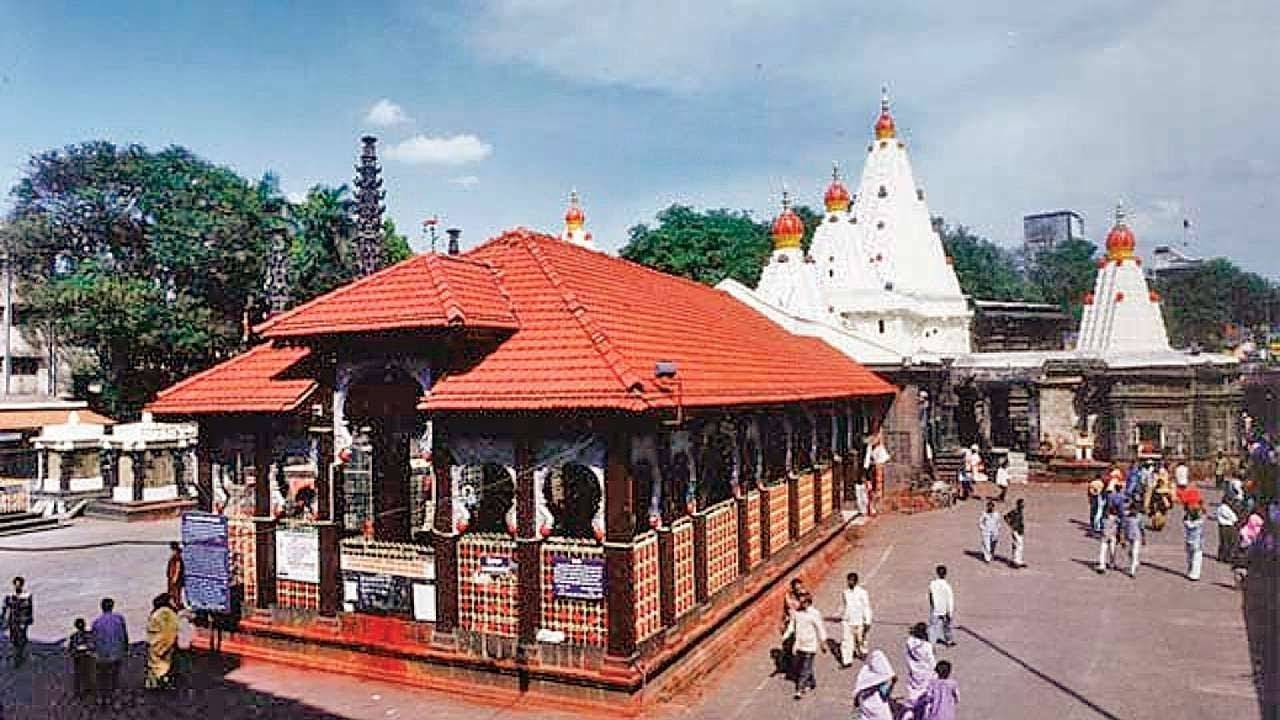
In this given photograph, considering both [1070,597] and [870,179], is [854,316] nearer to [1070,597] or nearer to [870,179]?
[870,179]

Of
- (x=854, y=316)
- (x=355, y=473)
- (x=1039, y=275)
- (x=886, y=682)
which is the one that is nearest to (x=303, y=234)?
(x=854, y=316)

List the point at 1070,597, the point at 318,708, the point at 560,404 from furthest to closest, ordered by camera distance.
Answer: the point at 1070,597
the point at 318,708
the point at 560,404

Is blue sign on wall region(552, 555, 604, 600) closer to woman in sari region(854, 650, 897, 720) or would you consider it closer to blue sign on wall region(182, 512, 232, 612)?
woman in sari region(854, 650, 897, 720)

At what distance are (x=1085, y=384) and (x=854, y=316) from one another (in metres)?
8.60

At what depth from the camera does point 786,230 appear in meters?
32.9

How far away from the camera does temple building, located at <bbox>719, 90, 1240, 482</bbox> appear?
96.2 feet

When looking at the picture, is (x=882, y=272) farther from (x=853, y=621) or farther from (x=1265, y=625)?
(x=853, y=621)

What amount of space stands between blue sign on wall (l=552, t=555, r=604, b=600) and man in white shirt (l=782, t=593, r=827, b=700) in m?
2.51

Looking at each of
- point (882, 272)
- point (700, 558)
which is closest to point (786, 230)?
point (882, 272)

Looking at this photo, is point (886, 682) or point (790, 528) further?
point (790, 528)

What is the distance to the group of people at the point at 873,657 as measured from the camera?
9039 millimetres

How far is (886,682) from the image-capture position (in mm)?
9117

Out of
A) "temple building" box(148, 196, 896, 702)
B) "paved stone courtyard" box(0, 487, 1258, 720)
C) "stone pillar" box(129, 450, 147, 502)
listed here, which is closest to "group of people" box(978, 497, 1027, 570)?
"paved stone courtyard" box(0, 487, 1258, 720)

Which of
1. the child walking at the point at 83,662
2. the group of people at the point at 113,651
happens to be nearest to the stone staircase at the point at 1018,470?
the group of people at the point at 113,651
